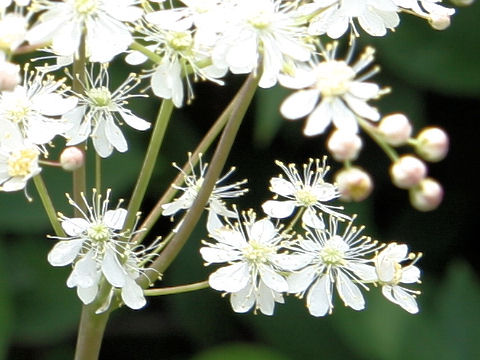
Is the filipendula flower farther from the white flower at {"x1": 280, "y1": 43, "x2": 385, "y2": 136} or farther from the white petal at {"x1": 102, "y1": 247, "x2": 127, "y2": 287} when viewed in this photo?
the white flower at {"x1": 280, "y1": 43, "x2": 385, "y2": 136}

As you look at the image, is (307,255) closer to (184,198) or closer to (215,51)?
(184,198)

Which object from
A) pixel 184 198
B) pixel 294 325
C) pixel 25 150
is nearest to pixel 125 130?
pixel 294 325

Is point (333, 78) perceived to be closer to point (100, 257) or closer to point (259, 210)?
point (100, 257)

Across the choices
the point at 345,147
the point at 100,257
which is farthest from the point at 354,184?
the point at 100,257

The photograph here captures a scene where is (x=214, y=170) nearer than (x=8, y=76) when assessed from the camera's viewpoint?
No

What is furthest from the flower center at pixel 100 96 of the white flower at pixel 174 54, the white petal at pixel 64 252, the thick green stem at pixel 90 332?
the thick green stem at pixel 90 332

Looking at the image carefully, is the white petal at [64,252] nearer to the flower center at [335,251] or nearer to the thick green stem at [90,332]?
the thick green stem at [90,332]

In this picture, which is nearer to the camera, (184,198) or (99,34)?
(99,34)
